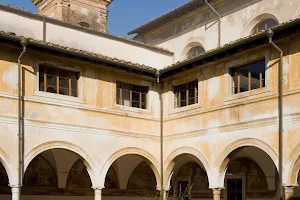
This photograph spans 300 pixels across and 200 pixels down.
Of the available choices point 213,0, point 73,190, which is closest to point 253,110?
point 213,0

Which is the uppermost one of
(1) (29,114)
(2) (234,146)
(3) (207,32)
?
(3) (207,32)

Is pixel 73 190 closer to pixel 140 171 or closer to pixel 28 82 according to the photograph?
pixel 140 171

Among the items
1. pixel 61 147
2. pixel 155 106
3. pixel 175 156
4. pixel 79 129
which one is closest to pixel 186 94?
pixel 155 106

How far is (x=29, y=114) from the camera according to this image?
11.6 m

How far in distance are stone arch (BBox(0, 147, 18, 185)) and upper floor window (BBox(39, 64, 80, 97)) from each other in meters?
2.00

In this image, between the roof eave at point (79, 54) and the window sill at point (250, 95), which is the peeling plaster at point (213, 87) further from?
the roof eave at point (79, 54)

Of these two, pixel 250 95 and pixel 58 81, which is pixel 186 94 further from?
pixel 58 81

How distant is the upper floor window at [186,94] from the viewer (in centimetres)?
1351

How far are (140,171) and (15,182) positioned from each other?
244 inches

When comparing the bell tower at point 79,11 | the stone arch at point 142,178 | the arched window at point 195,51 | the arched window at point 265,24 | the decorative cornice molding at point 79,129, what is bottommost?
the stone arch at point 142,178

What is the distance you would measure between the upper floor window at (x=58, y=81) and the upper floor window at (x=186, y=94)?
318 centimetres

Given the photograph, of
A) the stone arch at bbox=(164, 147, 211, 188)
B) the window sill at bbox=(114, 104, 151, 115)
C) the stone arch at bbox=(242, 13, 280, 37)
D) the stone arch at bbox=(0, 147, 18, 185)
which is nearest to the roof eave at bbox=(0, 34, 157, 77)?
the window sill at bbox=(114, 104, 151, 115)

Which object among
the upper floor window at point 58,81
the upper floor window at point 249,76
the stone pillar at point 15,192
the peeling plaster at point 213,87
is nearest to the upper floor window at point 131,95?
the upper floor window at point 58,81

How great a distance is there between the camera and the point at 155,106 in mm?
14328
